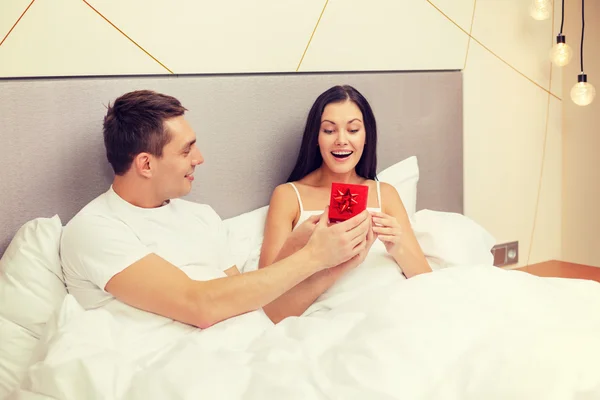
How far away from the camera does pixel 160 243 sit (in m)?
1.68

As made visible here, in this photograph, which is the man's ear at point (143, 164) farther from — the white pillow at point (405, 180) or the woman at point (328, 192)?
the white pillow at point (405, 180)

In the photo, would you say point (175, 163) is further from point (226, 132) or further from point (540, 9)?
point (540, 9)

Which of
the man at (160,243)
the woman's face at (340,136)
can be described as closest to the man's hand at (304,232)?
the man at (160,243)

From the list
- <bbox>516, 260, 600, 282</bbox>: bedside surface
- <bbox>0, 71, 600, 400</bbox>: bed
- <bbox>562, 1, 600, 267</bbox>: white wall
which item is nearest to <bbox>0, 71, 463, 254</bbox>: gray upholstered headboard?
<bbox>0, 71, 600, 400</bbox>: bed

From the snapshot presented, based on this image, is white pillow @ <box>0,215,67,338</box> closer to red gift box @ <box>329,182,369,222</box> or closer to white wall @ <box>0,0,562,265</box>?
white wall @ <box>0,0,562,265</box>

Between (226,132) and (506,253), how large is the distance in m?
1.55

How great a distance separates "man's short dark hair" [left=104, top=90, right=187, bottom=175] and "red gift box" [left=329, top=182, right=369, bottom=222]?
448 mm

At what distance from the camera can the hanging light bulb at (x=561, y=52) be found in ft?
9.17

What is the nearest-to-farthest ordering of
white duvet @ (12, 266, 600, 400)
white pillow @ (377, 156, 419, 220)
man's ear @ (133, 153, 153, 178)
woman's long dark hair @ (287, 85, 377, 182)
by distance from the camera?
1. white duvet @ (12, 266, 600, 400)
2. man's ear @ (133, 153, 153, 178)
3. woman's long dark hair @ (287, 85, 377, 182)
4. white pillow @ (377, 156, 419, 220)

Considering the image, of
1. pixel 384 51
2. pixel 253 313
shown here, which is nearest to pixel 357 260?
pixel 253 313

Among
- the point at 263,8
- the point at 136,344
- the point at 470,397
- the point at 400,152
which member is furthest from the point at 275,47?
the point at 470,397

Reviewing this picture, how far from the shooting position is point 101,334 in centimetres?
144

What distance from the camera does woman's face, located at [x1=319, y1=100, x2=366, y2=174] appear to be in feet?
6.85

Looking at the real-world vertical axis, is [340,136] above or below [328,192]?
above
